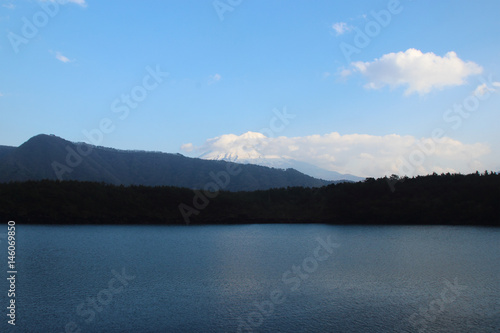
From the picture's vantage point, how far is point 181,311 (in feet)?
46.0

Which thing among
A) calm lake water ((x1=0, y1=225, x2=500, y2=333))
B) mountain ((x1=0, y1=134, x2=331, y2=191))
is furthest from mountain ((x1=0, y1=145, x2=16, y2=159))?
calm lake water ((x1=0, y1=225, x2=500, y2=333))

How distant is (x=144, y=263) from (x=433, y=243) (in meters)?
26.3

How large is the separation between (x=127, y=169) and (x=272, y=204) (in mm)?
112769

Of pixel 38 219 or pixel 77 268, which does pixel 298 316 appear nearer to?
pixel 77 268

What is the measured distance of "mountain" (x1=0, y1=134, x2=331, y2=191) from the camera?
135 meters

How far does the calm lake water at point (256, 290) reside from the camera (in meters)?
12.9

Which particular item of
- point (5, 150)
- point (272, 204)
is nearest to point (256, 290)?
point (272, 204)

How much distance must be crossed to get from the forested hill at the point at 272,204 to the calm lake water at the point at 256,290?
32459 mm

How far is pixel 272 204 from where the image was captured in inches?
3046

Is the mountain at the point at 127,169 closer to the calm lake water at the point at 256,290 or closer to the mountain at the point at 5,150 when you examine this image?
the mountain at the point at 5,150

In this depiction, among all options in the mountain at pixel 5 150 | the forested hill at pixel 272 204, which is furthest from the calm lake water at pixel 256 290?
the mountain at pixel 5 150

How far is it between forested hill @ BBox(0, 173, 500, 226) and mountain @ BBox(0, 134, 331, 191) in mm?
66400

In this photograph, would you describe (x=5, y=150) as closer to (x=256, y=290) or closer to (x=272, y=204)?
(x=272, y=204)

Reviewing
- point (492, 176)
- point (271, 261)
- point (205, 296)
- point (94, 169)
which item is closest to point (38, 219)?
point (271, 261)
